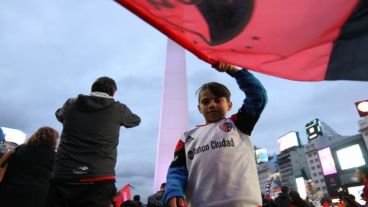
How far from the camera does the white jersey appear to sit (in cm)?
159

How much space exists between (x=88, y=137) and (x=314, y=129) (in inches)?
2028

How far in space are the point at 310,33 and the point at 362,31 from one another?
27 centimetres

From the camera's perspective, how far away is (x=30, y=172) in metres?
2.91

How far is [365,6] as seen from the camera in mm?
1648

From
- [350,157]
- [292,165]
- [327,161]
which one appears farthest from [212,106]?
[292,165]

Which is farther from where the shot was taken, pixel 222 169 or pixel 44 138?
pixel 44 138

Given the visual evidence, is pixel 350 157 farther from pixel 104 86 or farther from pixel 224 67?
pixel 224 67

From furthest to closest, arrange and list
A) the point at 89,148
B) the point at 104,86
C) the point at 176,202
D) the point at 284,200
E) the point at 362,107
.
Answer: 1. the point at 362,107
2. the point at 284,200
3. the point at 104,86
4. the point at 89,148
5. the point at 176,202

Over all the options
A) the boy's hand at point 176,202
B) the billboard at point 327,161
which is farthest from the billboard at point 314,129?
the boy's hand at point 176,202

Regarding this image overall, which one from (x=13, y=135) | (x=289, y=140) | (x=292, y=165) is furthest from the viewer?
(x=292, y=165)

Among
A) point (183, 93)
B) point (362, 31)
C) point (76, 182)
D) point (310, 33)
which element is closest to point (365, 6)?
point (362, 31)

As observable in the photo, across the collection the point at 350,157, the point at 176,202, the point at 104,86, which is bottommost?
the point at 176,202

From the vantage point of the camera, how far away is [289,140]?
176ft

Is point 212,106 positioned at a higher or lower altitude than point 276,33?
lower
